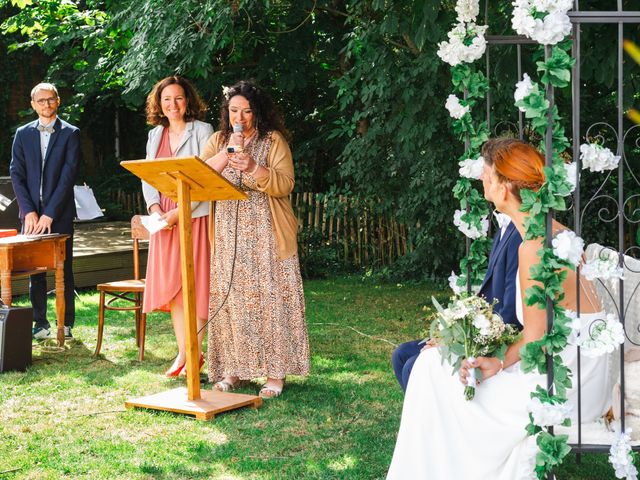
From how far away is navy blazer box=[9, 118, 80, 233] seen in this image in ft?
25.6

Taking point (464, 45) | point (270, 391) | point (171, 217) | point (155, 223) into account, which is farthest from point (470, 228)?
point (155, 223)

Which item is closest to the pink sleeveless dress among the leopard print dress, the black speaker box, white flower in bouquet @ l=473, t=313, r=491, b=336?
the leopard print dress

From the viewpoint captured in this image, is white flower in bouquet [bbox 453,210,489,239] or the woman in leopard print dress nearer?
white flower in bouquet [bbox 453,210,489,239]

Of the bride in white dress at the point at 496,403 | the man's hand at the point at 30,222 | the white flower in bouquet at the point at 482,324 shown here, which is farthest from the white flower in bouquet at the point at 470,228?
the man's hand at the point at 30,222

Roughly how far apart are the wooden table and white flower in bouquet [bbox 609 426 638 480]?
5.08m

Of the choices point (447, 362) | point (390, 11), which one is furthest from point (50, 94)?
point (447, 362)

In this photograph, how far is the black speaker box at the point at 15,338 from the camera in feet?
22.2

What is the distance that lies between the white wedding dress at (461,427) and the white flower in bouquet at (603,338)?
0.19 metres

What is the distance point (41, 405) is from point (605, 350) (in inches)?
151

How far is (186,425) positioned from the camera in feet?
17.3

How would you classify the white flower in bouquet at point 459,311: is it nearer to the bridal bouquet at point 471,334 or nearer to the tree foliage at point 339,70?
the bridal bouquet at point 471,334

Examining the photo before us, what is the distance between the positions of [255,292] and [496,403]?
2548 millimetres

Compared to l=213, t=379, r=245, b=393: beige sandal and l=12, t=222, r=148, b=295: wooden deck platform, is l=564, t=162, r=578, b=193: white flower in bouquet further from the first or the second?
l=12, t=222, r=148, b=295: wooden deck platform

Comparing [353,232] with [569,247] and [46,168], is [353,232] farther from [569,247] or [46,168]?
[569,247]
